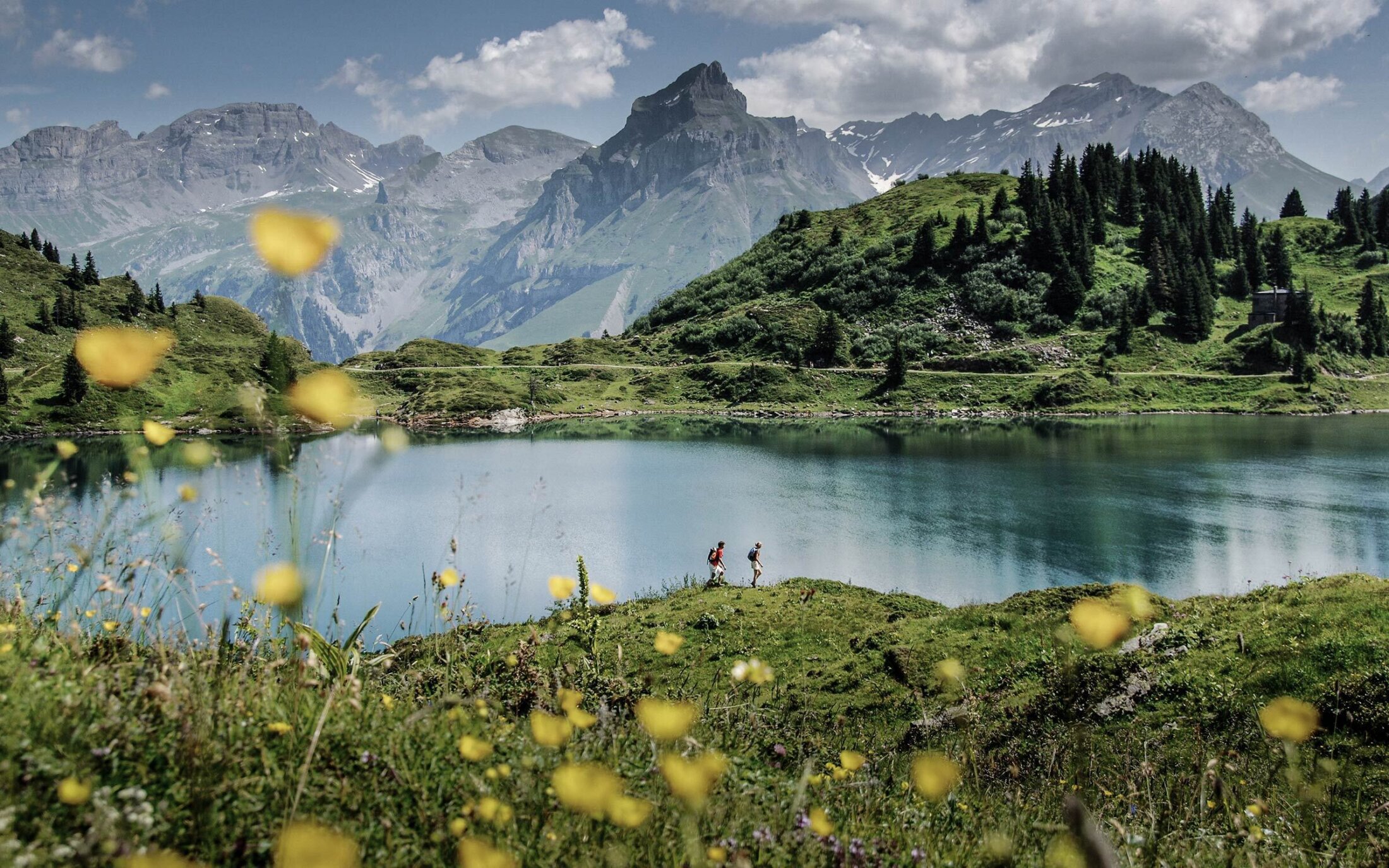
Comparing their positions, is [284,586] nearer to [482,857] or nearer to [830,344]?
[482,857]

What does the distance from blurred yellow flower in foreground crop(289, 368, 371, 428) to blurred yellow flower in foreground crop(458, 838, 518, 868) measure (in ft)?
5.07

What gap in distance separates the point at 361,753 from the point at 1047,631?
1206 centimetres

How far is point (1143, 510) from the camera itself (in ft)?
142

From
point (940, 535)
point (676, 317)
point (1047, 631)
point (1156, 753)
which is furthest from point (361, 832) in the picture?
point (676, 317)

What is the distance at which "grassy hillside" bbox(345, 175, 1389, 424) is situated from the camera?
109 meters

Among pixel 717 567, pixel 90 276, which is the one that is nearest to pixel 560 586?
pixel 717 567

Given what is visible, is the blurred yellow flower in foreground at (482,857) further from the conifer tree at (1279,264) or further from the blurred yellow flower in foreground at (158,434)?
the conifer tree at (1279,264)

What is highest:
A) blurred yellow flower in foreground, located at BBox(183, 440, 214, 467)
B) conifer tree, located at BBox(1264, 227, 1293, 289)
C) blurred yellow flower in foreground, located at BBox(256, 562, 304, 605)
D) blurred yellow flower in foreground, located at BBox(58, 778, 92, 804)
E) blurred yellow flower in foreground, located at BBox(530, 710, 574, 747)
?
conifer tree, located at BBox(1264, 227, 1293, 289)

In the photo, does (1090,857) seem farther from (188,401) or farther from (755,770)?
(188,401)

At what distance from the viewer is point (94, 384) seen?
8800cm

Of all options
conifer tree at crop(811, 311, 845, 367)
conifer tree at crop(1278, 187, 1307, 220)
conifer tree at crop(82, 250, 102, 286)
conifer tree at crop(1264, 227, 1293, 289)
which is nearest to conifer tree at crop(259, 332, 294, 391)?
conifer tree at crop(811, 311, 845, 367)

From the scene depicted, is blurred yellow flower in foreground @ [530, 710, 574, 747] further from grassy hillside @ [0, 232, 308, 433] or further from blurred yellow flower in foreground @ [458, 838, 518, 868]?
grassy hillside @ [0, 232, 308, 433]

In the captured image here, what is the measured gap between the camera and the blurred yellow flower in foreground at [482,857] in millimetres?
2248

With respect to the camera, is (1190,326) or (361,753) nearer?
(361,753)
